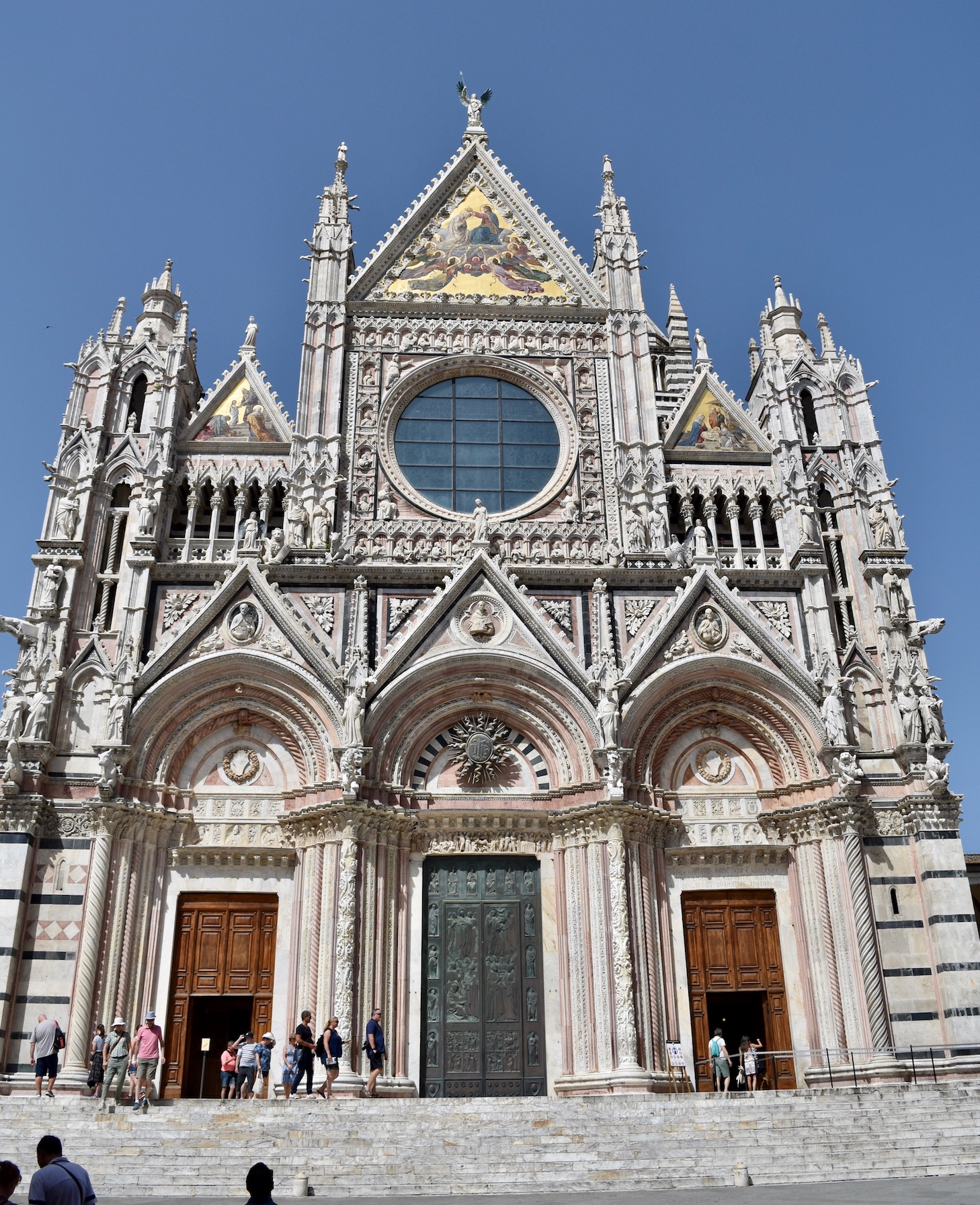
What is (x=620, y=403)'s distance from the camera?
24.5 m

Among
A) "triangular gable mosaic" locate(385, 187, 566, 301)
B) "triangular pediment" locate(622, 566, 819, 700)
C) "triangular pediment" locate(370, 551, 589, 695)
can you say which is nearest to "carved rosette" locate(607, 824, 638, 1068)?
"triangular pediment" locate(370, 551, 589, 695)

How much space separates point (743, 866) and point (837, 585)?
20.0ft

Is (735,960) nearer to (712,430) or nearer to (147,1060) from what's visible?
(147,1060)

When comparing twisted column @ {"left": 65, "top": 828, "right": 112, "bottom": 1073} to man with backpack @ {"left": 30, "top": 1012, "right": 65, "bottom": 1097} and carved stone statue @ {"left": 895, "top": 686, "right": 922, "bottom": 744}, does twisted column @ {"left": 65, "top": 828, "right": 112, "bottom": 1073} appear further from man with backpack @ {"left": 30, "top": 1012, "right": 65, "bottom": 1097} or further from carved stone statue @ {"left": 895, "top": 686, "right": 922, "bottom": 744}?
carved stone statue @ {"left": 895, "top": 686, "right": 922, "bottom": 744}

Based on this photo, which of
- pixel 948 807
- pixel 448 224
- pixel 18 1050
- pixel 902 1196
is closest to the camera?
pixel 902 1196

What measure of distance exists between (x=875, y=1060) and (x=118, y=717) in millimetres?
13907

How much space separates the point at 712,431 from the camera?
24.5 meters

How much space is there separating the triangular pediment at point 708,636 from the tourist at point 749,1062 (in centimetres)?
Answer: 628

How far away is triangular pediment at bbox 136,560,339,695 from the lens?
67.3 feet

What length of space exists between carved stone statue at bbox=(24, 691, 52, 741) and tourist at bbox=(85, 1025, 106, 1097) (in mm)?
5105

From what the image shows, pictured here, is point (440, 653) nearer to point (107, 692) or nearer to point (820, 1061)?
point (107, 692)

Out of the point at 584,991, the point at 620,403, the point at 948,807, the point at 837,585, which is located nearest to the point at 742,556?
the point at 837,585

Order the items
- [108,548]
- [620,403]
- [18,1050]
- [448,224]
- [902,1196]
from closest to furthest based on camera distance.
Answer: [902,1196] → [18,1050] → [108,548] → [620,403] → [448,224]

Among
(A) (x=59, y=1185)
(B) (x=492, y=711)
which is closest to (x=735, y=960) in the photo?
(B) (x=492, y=711)
